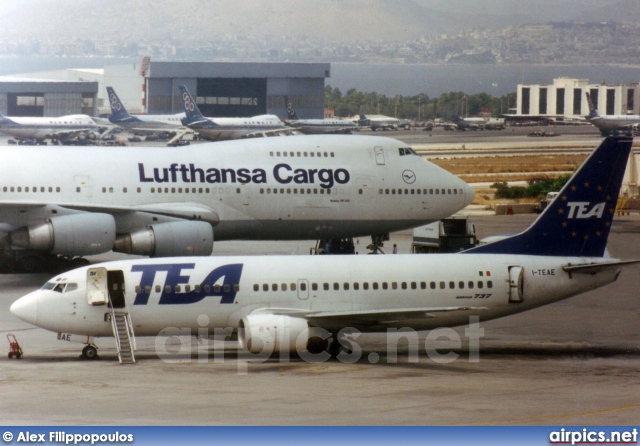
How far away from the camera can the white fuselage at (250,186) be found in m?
45.6

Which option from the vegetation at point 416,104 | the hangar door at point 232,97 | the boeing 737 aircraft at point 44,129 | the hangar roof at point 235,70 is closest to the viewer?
the boeing 737 aircraft at point 44,129

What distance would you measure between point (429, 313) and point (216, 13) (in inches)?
6223

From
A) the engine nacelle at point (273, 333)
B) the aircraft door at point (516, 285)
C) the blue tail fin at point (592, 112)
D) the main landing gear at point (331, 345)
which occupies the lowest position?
the main landing gear at point (331, 345)

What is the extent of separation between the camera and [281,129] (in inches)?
5340

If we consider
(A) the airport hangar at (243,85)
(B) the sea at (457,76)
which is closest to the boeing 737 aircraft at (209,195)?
(B) the sea at (457,76)

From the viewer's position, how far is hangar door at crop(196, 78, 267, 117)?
531 feet

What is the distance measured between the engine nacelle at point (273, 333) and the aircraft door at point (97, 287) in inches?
161

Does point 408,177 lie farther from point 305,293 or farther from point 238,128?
point 238,128

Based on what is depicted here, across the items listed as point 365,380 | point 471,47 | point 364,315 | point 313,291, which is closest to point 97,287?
point 313,291

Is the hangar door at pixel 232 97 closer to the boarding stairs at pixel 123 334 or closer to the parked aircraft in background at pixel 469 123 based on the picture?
the parked aircraft in background at pixel 469 123

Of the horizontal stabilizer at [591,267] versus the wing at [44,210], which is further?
the wing at [44,210]

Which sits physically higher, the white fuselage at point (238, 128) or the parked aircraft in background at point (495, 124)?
the parked aircraft in background at point (495, 124)

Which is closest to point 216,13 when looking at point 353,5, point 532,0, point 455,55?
point 353,5

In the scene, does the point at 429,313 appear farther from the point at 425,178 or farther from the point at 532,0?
the point at 532,0
